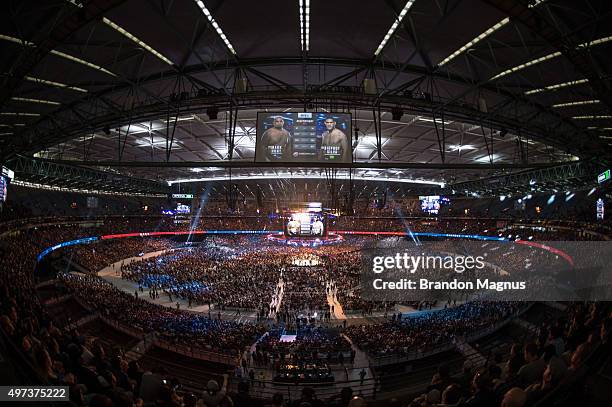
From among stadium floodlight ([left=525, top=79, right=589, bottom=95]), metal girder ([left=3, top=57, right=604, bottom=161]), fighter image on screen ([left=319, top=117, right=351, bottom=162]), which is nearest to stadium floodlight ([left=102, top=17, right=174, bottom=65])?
metal girder ([left=3, top=57, right=604, bottom=161])

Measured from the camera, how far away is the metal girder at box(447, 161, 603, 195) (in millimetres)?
24688

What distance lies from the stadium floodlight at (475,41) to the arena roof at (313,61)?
40 mm

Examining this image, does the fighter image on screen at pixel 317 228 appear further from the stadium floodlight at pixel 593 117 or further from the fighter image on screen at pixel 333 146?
the stadium floodlight at pixel 593 117

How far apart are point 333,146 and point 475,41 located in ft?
19.4

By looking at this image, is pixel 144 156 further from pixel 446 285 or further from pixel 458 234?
pixel 458 234

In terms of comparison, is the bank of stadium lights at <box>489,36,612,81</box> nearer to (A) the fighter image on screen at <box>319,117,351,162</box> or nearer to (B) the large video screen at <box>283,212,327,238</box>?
(A) the fighter image on screen at <box>319,117,351,162</box>

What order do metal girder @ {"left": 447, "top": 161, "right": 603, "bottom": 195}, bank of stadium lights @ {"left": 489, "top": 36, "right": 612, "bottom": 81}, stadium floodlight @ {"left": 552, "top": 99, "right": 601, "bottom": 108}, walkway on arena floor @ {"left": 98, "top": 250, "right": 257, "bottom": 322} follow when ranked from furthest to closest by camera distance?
metal girder @ {"left": 447, "top": 161, "right": 603, "bottom": 195} < walkway on arena floor @ {"left": 98, "top": 250, "right": 257, "bottom": 322} < stadium floodlight @ {"left": 552, "top": 99, "right": 601, "bottom": 108} < bank of stadium lights @ {"left": 489, "top": 36, "right": 612, "bottom": 81}

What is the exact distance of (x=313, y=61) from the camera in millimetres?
12734

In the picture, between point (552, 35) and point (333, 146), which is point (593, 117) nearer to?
point (552, 35)

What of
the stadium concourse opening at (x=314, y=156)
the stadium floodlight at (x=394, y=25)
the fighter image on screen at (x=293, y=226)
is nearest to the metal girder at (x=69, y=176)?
the stadium concourse opening at (x=314, y=156)

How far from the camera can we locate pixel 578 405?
3.28 m

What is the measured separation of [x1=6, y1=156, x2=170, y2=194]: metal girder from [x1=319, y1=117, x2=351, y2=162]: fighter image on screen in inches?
576

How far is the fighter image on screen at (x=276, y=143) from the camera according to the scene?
12.1m

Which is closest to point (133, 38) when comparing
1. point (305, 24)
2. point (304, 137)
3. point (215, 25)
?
point (215, 25)
